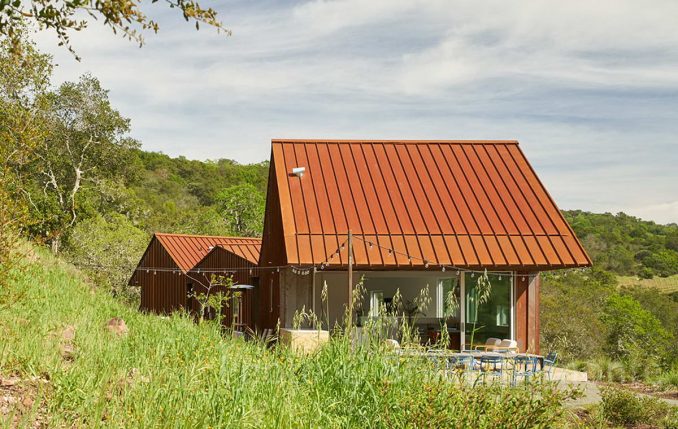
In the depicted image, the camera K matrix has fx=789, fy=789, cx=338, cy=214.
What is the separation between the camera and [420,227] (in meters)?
18.9

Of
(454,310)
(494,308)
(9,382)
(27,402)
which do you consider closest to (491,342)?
(494,308)

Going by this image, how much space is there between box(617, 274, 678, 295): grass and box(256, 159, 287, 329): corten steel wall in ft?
130

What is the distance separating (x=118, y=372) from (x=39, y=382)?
0.71 metres

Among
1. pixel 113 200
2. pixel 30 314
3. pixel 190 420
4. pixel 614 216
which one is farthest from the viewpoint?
pixel 614 216

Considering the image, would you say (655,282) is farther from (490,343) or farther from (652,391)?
(652,391)

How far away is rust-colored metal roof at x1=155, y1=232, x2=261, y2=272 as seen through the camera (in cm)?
2880

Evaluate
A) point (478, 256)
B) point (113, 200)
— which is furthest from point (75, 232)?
point (478, 256)

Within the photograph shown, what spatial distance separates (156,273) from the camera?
1227 inches

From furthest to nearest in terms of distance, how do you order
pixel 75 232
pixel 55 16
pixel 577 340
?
pixel 75 232
pixel 577 340
pixel 55 16

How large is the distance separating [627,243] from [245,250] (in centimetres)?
4915

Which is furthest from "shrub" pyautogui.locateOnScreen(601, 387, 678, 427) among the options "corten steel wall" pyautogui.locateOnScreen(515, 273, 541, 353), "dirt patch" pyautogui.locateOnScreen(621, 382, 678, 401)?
"corten steel wall" pyautogui.locateOnScreen(515, 273, 541, 353)

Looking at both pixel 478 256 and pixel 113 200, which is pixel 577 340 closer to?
pixel 478 256

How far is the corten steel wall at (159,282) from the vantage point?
28998mm

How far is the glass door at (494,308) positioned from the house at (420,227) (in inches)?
1.0
